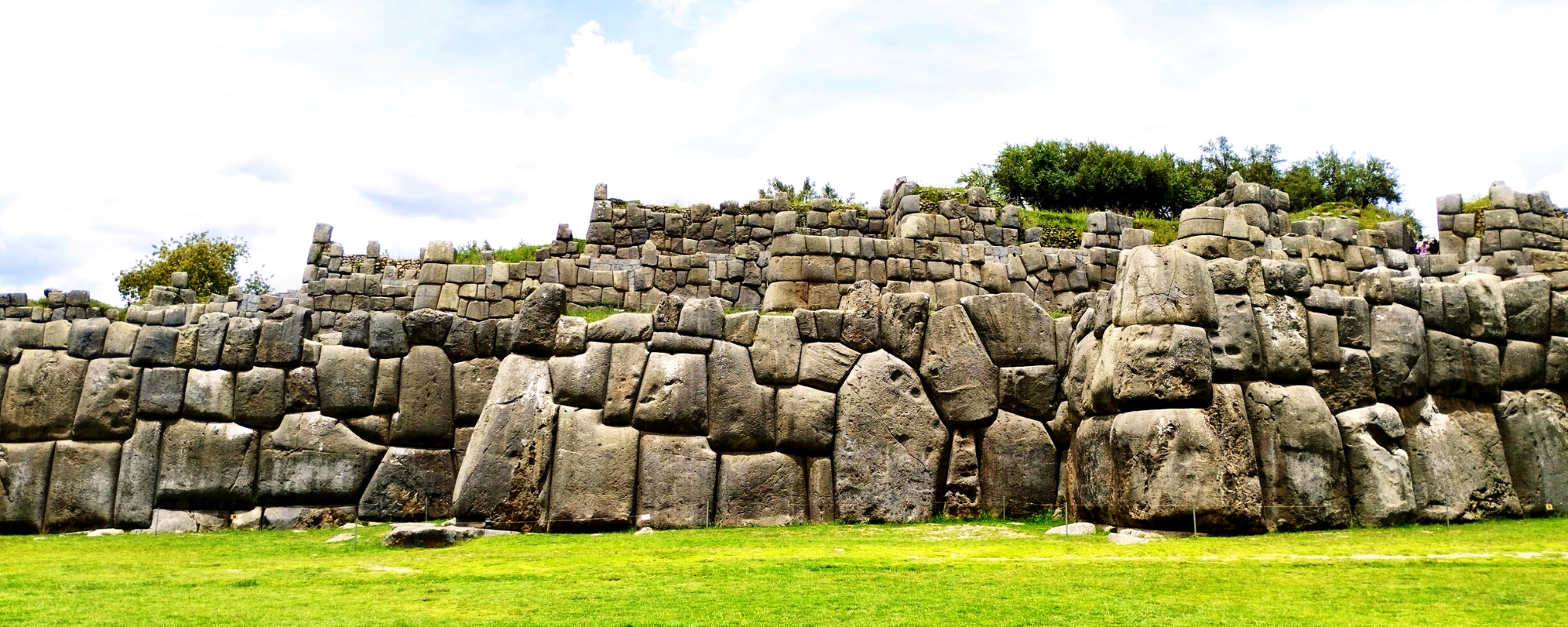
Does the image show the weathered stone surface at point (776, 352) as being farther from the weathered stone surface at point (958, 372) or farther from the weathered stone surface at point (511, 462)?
the weathered stone surface at point (511, 462)

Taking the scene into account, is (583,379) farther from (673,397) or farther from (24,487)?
(24,487)

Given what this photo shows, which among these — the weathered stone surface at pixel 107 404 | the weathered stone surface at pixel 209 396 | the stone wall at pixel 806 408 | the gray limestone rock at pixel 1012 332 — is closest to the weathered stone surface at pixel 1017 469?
the stone wall at pixel 806 408

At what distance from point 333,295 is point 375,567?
20.4 meters

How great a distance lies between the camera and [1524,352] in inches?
609

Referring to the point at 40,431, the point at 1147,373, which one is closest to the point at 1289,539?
the point at 1147,373

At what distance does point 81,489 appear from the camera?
1591 cm

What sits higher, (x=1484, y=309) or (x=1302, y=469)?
(x=1484, y=309)

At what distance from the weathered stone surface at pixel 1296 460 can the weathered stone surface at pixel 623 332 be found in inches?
274

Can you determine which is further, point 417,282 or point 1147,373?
point 417,282

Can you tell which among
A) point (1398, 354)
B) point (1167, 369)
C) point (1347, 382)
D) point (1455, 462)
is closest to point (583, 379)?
point (1167, 369)

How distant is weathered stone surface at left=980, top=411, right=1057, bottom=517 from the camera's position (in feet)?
50.8

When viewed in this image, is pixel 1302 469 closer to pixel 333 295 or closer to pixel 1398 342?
pixel 1398 342

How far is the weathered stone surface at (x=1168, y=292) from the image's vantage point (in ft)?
43.2

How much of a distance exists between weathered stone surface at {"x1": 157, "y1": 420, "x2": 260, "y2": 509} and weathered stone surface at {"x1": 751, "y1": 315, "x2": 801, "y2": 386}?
6623 mm
